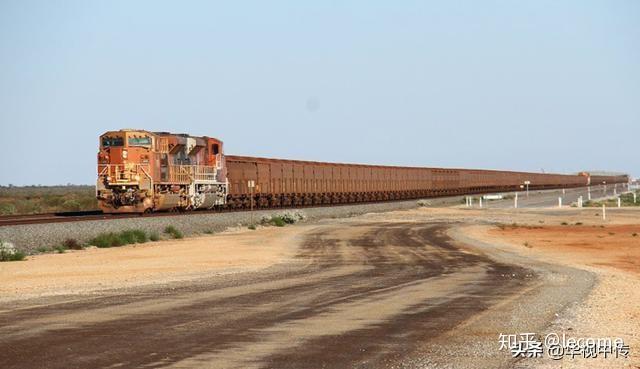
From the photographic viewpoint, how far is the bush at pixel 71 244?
29.9 meters

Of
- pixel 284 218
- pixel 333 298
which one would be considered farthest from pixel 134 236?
pixel 333 298

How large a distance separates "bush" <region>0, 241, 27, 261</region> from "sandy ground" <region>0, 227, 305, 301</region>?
35 cm

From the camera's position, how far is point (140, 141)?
38562mm

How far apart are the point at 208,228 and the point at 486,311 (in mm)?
28027

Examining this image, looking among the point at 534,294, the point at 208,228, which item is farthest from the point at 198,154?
the point at 534,294

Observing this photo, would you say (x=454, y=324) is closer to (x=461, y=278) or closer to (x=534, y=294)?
(x=534, y=294)

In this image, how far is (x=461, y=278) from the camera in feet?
67.3

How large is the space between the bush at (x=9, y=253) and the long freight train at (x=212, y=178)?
11.6 meters

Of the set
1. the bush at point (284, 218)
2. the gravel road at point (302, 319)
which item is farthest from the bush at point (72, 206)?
the gravel road at point (302, 319)

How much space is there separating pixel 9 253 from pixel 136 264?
3987mm

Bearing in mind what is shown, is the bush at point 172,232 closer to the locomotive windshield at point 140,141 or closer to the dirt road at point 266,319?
the locomotive windshield at point 140,141

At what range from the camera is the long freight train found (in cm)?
3825

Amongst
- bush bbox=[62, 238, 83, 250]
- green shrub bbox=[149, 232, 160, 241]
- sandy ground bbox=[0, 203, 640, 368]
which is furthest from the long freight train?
bush bbox=[62, 238, 83, 250]

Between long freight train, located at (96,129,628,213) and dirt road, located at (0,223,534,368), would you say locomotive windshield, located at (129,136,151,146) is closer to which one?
long freight train, located at (96,129,628,213)
